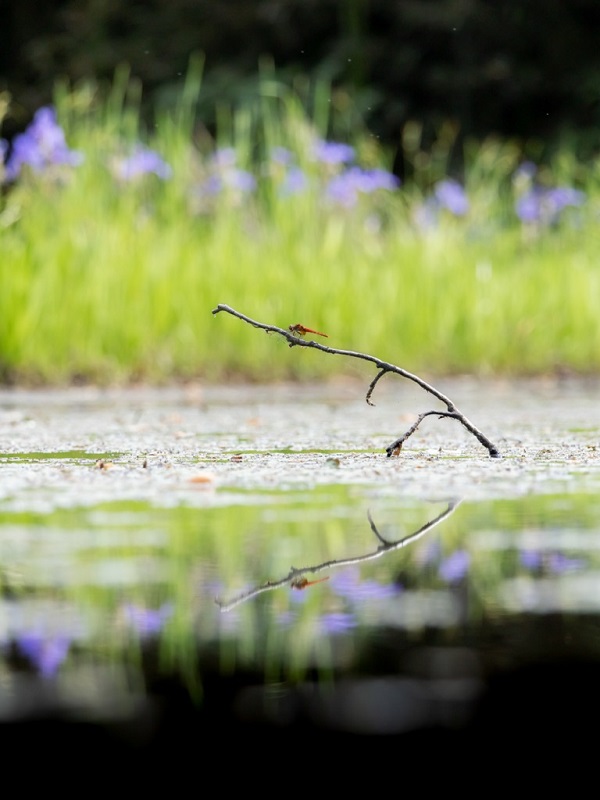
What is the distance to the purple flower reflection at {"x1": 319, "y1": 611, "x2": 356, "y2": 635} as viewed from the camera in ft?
4.74

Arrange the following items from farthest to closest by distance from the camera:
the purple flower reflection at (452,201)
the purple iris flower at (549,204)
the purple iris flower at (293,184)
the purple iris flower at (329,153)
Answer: the purple iris flower at (549,204)
the purple flower reflection at (452,201)
the purple iris flower at (329,153)
the purple iris flower at (293,184)

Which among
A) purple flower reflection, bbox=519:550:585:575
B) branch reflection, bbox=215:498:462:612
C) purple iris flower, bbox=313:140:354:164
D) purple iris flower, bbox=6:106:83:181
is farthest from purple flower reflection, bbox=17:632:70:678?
purple iris flower, bbox=313:140:354:164

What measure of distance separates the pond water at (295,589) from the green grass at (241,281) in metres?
2.75

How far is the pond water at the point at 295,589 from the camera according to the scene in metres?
1.18

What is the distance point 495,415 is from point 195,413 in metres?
0.84

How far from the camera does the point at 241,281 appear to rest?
6.50m

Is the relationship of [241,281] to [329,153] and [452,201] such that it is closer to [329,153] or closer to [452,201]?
[329,153]

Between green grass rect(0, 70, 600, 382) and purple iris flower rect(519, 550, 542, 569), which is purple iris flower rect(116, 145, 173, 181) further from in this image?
purple iris flower rect(519, 550, 542, 569)

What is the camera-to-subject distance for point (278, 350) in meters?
6.34

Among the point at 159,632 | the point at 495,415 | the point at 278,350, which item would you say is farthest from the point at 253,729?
the point at 278,350

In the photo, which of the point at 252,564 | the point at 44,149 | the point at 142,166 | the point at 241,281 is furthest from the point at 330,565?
the point at 142,166

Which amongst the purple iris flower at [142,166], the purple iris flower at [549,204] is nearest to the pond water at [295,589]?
the purple iris flower at [142,166]

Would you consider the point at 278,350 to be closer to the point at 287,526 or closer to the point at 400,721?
the point at 287,526

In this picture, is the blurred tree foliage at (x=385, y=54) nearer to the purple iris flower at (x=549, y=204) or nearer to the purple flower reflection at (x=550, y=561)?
the purple iris flower at (x=549, y=204)
